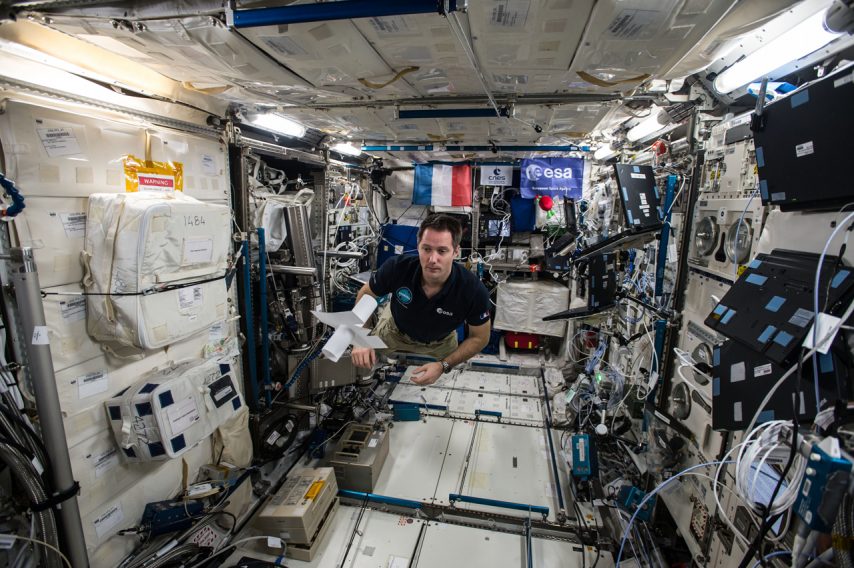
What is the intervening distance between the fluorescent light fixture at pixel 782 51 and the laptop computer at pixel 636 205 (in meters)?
0.74

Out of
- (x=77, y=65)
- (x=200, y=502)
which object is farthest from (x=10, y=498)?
(x=77, y=65)

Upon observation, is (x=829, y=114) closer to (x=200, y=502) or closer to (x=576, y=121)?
(x=576, y=121)

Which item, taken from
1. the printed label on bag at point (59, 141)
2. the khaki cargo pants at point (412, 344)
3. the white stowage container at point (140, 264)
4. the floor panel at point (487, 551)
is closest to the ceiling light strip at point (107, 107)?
the printed label on bag at point (59, 141)

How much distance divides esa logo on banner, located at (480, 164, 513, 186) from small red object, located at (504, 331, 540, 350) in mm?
2624

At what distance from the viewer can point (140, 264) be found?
2.11 m

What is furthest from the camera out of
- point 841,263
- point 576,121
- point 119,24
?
point 576,121

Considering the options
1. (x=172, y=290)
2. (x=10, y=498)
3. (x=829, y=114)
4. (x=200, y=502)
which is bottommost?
(x=200, y=502)

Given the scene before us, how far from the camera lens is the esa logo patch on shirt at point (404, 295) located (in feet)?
10.6

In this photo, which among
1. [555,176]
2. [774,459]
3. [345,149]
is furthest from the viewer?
[555,176]

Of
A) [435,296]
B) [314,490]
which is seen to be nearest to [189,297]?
[314,490]

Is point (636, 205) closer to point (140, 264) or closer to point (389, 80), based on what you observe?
point (389, 80)

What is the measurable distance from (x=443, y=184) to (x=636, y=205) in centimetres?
391

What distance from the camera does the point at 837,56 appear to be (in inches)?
68.3

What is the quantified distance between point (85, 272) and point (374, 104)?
2.16 m
